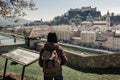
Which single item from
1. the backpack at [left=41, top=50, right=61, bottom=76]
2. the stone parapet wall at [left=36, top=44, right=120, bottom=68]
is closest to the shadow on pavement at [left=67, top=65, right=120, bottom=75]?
the stone parapet wall at [left=36, top=44, right=120, bottom=68]

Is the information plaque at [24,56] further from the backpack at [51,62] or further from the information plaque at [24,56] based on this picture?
the backpack at [51,62]

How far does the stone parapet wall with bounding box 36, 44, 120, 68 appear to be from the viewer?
10094mm

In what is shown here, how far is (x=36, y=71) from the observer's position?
9.99m

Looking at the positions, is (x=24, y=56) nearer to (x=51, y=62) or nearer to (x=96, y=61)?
(x=51, y=62)

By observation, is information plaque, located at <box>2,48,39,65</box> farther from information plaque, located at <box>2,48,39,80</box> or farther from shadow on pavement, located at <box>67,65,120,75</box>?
shadow on pavement, located at <box>67,65,120,75</box>

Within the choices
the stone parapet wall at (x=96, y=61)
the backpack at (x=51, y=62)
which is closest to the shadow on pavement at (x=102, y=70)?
the stone parapet wall at (x=96, y=61)

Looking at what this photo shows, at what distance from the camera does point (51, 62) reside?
488 centimetres

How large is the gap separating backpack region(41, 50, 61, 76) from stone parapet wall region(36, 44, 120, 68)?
552 centimetres

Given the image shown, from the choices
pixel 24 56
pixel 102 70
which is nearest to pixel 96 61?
pixel 102 70

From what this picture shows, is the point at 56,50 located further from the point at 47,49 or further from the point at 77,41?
the point at 77,41

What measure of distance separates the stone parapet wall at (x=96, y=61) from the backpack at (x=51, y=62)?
18.1 feet

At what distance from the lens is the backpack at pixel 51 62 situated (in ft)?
16.0

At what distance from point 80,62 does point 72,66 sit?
651 millimetres

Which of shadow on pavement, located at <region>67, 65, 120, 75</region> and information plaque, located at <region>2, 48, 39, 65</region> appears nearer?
information plaque, located at <region>2, 48, 39, 65</region>
